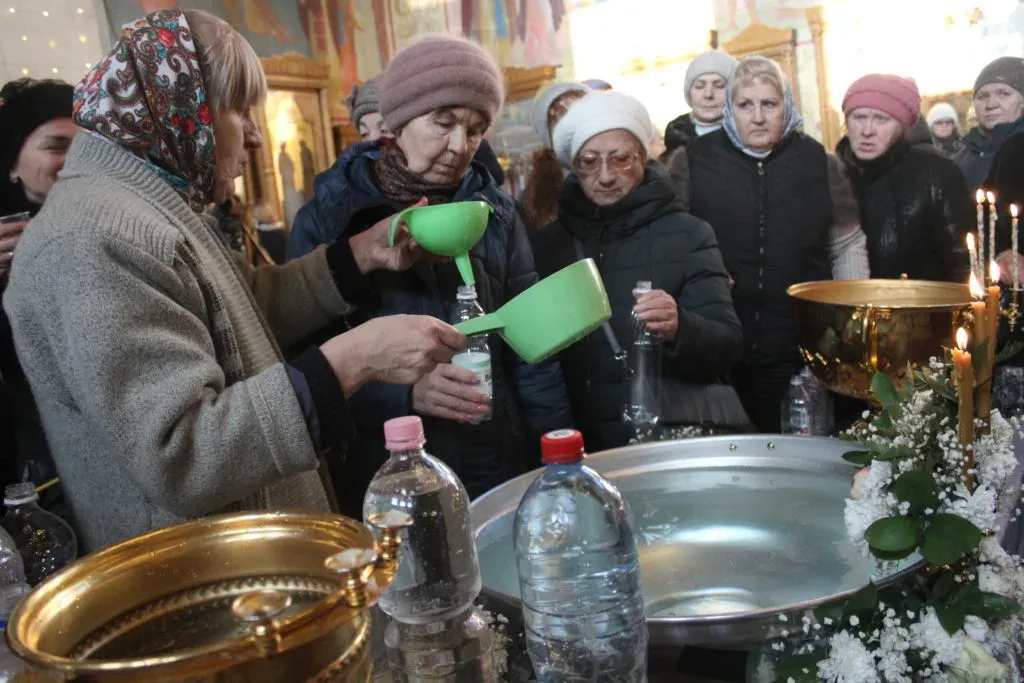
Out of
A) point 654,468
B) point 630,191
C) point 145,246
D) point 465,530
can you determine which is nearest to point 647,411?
point 630,191

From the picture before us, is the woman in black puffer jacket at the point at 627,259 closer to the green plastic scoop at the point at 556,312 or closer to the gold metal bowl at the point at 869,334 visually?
the gold metal bowl at the point at 869,334

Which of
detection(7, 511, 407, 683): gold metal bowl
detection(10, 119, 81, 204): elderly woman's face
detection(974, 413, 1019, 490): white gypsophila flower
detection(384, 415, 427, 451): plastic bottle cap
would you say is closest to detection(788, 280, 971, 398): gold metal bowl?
detection(974, 413, 1019, 490): white gypsophila flower

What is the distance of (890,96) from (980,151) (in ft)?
1.21

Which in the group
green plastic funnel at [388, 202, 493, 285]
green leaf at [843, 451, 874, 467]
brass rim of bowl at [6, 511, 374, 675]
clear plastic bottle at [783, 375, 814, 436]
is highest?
green plastic funnel at [388, 202, 493, 285]

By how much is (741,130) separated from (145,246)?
2.27 m

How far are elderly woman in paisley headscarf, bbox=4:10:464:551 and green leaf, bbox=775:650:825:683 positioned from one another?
2.21 ft

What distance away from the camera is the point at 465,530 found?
102 cm

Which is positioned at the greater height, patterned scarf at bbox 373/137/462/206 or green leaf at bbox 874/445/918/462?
patterned scarf at bbox 373/137/462/206

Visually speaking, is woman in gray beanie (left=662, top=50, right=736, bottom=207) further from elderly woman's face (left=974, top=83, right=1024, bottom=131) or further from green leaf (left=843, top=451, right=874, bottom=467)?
green leaf (left=843, top=451, right=874, bottom=467)

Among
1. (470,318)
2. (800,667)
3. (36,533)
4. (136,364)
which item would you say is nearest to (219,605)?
(136,364)

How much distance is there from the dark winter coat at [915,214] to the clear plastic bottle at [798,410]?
1.94 ft

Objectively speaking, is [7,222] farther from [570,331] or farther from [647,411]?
[647,411]

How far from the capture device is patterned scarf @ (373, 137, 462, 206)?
2043 mm

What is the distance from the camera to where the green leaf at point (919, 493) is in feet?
2.87
